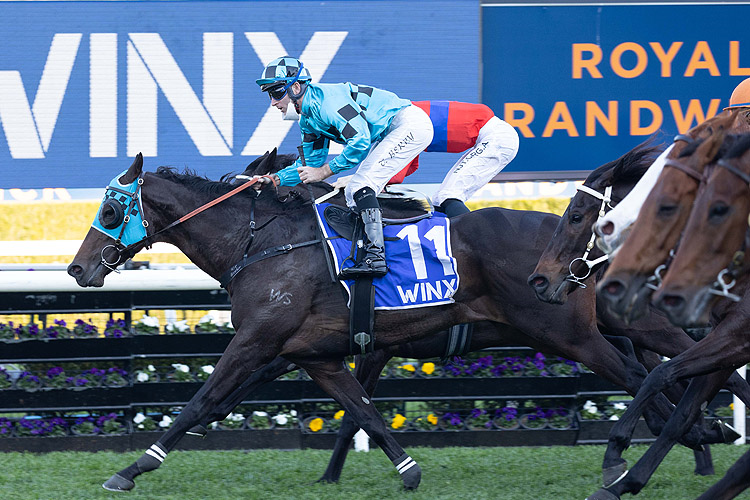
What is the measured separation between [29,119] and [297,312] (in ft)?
9.96

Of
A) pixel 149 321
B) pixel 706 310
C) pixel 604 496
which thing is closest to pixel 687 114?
pixel 604 496

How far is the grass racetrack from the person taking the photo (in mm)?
4426

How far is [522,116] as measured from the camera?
6.71 metres

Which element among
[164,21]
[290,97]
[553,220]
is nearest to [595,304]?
[553,220]

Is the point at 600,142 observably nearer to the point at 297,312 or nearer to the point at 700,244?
the point at 297,312

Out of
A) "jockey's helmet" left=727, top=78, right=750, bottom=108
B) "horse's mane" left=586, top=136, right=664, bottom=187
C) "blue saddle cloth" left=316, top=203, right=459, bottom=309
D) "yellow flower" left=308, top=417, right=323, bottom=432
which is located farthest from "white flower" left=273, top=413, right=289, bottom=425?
"jockey's helmet" left=727, top=78, right=750, bottom=108

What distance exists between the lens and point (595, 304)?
4.59 metres

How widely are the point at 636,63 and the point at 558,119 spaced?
64 centimetres

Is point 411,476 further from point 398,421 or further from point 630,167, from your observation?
point 630,167

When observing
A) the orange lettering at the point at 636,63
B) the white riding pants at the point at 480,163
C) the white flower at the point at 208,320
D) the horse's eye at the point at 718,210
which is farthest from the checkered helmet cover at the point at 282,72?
the orange lettering at the point at 636,63

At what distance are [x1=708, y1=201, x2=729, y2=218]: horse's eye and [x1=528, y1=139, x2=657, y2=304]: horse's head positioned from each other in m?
1.24

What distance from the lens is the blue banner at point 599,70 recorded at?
671 centimetres

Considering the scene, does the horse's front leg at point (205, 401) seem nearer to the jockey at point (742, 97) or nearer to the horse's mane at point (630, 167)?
the horse's mane at point (630, 167)

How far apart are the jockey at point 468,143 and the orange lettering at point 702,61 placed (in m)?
2.21
